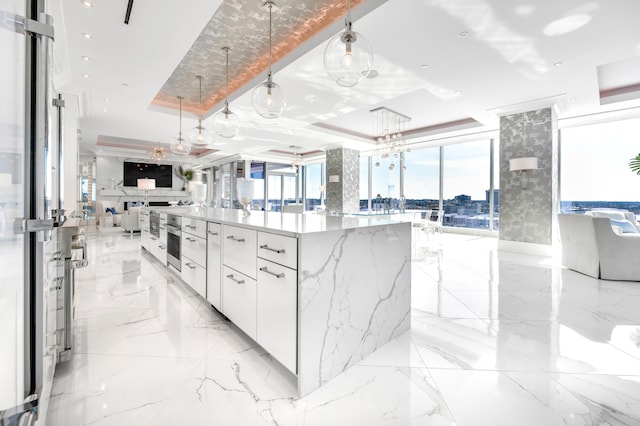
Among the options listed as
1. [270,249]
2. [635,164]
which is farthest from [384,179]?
[270,249]

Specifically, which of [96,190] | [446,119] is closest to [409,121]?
[446,119]

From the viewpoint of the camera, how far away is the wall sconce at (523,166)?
4.90 metres

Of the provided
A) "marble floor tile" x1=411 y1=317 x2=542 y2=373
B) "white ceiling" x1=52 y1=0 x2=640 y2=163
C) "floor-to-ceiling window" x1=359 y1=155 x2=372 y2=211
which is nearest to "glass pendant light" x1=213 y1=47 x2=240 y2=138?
"white ceiling" x1=52 y1=0 x2=640 y2=163

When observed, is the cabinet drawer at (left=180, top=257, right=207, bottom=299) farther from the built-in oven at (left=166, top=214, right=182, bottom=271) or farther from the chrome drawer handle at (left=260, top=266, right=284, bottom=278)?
the chrome drawer handle at (left=260, top=266, right=284, bottom=278)

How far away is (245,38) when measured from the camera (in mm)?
3482

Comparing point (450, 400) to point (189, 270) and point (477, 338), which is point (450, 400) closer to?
point (477, 338)

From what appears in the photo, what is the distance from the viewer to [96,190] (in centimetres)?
1002

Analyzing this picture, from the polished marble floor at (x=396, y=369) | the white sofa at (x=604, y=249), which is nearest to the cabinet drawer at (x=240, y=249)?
the polished marble floor at (x=396, y=369)

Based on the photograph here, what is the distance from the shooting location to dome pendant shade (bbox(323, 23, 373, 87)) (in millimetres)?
1718

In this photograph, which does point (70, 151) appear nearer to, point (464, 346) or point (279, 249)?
point (279, 249)

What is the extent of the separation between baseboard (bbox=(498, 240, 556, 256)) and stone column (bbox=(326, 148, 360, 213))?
4.53m

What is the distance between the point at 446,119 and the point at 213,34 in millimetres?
5171

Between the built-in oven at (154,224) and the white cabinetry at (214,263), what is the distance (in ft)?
6.83

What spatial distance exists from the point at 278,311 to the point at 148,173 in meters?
11.6
